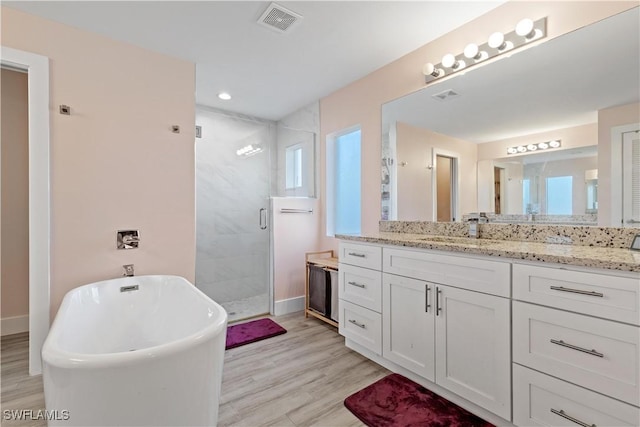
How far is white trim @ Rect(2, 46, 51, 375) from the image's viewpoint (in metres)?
1.96

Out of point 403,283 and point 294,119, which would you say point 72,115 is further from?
point 403,283

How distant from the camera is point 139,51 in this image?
7.75 feet

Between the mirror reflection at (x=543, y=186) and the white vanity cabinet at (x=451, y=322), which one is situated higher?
the mirror reflection at (x=543, y=186)

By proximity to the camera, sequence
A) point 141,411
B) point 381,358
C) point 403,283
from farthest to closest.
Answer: point 381,358
point 403,283
point 141,411

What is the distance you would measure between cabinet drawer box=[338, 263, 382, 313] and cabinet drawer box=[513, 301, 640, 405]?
34.0 inches

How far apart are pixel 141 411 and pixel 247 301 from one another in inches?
101

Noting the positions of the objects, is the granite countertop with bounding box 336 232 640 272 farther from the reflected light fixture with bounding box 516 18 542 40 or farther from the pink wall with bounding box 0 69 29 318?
the pink wall with bounding box 0 69 29 318

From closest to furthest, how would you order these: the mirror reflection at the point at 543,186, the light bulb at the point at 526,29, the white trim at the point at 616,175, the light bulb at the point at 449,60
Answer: the white trim at the point at 616,175 → the mirror reflection at the point at 543,186 → the light bulb at the point at 526,29 → the light bulb at the point at 449,60

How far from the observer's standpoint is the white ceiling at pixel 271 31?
74.9 inches

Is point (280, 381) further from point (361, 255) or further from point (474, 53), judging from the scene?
point (474, 53)

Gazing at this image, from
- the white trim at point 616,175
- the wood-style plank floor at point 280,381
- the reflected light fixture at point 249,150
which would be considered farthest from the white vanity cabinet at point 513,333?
the reflected light fixture at point 249,150

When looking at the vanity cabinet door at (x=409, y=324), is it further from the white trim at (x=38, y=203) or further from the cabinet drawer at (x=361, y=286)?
the white trim at (x=38, y=203)

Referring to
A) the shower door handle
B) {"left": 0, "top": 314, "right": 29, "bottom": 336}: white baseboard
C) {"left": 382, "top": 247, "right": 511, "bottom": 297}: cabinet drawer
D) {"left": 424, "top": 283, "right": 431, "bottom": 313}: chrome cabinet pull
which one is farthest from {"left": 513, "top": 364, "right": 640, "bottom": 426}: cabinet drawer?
{"left": 0, "top": 314, "right": 29, "bottom": 336}: white baseboard

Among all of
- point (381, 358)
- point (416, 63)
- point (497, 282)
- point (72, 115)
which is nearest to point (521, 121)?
point (416, 63)
